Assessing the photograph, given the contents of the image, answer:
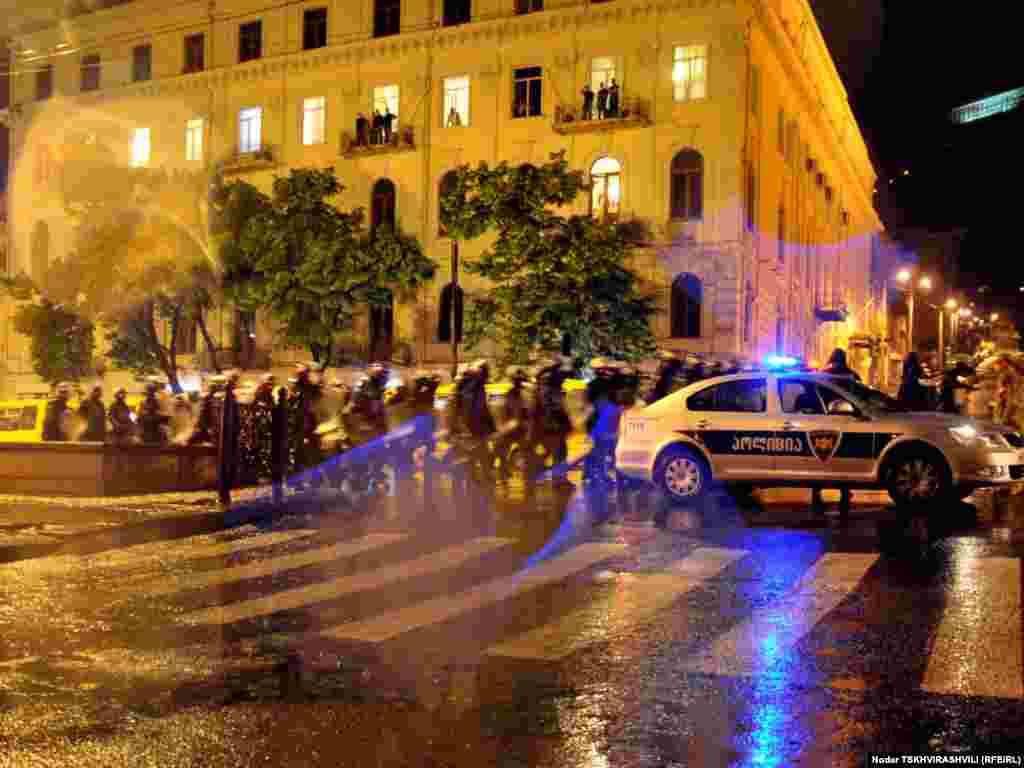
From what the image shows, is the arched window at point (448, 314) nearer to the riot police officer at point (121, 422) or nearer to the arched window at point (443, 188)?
the arched window at point (443, 188)

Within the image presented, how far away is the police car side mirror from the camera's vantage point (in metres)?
14.1

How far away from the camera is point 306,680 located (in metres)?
6.84

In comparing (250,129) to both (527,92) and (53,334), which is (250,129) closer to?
(53,334)

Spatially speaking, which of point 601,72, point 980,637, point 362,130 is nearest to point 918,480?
point 980,637

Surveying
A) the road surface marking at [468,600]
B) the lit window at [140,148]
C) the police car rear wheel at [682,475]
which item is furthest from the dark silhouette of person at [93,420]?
the lit window at [140,148]

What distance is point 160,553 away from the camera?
11898 millimetres

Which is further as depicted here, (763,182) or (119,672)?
(763,182)

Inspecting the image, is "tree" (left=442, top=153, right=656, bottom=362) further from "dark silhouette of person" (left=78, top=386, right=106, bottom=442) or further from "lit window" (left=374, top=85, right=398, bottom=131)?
"dark silhouette of person" (left=78, top=386, right=106, bottom=442)

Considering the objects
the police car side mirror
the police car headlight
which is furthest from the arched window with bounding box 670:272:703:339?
the police car headlight

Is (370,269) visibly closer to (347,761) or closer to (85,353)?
(85,353)

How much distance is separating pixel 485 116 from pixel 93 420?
23.9 meters

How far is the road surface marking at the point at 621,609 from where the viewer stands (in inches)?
298

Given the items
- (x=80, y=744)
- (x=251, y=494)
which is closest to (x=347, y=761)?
(x=80, y=744)

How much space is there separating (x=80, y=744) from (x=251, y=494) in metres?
11.7
